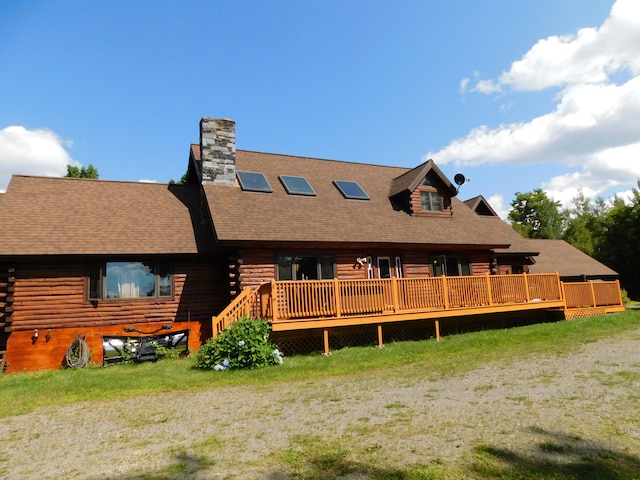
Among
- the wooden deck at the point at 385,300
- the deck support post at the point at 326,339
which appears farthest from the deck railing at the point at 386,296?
the deck support post at the point at 326,339

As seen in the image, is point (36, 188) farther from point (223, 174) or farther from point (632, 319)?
point (632, 319)

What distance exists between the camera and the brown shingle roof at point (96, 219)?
12.4 metres

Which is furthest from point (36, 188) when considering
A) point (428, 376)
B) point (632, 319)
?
point (632, 319)

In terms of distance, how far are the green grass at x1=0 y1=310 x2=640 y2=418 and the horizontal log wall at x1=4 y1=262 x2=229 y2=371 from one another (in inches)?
37.6

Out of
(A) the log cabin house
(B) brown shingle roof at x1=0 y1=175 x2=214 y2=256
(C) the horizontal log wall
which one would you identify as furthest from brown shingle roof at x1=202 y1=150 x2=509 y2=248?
(C) the horizontal log wall

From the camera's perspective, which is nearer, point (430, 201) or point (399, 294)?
point (399, 294)

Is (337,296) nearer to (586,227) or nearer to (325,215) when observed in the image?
(325,215)

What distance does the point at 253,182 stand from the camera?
16656mm

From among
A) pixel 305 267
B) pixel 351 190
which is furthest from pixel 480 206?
pixel 305 267

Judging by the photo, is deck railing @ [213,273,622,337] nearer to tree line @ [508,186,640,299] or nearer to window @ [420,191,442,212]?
window @ [420,191,442,212]

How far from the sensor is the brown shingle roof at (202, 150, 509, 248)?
14.1 meters

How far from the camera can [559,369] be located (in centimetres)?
874

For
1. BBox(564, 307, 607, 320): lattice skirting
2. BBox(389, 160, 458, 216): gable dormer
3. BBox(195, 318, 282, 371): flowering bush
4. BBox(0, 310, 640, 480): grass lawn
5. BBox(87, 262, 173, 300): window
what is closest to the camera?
BBox(0, 310, 640, 480): grass lawn

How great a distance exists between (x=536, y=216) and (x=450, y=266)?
54065 millimetres
